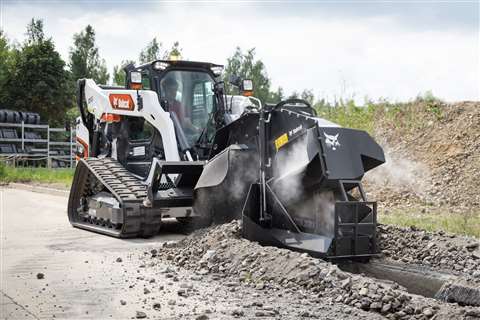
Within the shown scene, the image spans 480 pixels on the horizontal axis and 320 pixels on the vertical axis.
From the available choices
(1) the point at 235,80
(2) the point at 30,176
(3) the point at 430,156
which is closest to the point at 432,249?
(1) the point at 235,80

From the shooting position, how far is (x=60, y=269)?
723 cm

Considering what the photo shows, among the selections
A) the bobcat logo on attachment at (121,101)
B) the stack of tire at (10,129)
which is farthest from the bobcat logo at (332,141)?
the stack of tire at (10,129)

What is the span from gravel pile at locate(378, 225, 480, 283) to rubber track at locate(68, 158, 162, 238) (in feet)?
11.2

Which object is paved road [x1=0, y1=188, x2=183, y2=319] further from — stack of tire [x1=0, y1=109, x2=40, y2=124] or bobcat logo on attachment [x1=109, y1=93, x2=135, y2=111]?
stack of tire [x1=0, y1=109, x2=40, y2=124]

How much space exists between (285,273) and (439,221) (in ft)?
16.3

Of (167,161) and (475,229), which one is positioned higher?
(167,161)

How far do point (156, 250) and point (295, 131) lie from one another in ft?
7.49

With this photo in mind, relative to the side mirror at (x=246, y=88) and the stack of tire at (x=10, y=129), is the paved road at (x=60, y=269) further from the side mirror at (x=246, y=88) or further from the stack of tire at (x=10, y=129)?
the stack of tire at (x=10, y=129)

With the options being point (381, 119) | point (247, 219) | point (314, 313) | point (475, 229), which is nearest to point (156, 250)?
point (247, 219)

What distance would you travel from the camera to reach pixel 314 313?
5305 millimetres

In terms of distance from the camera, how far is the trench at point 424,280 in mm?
5766

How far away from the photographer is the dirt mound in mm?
13633

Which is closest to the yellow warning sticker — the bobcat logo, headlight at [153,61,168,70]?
the bobcat logo

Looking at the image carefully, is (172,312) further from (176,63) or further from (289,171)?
(176,63)
